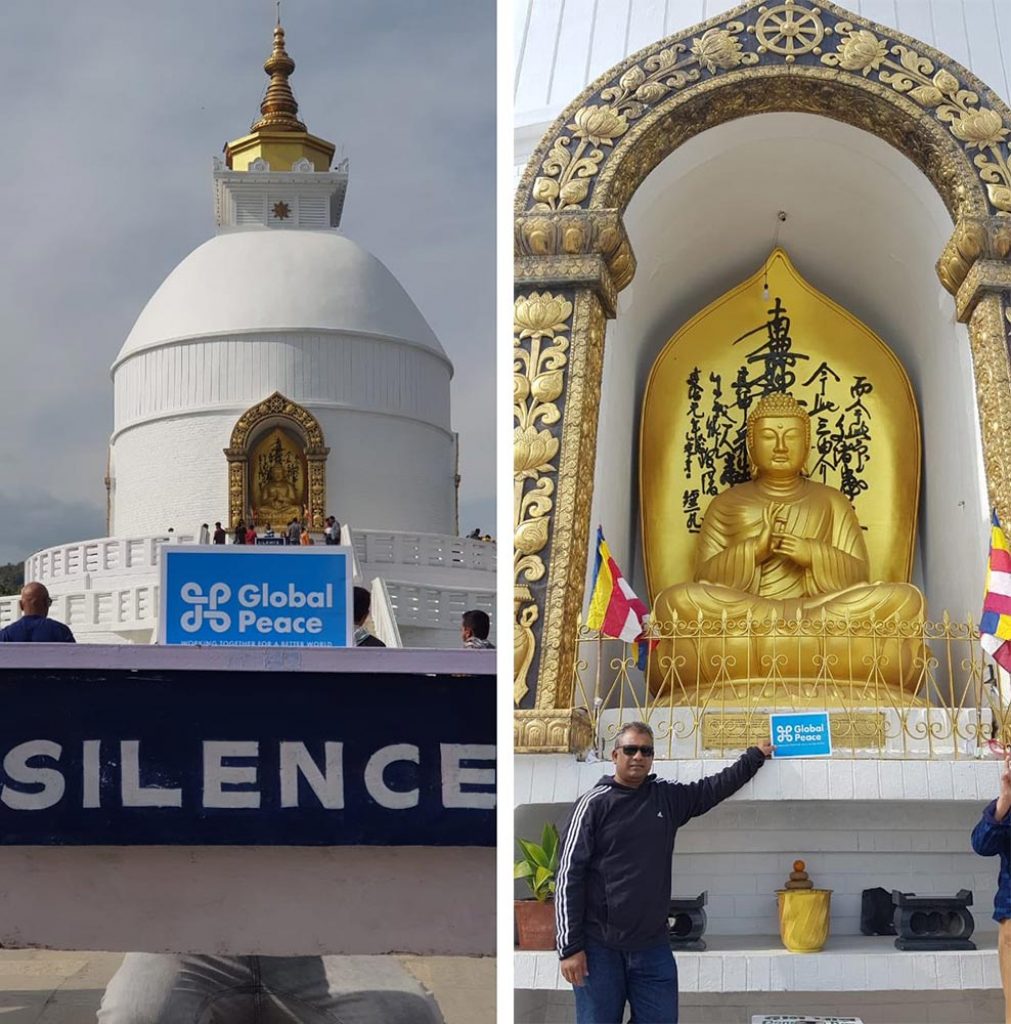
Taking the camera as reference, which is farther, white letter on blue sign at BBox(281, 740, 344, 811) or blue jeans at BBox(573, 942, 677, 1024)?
white letter on blue sign at BBox(281, 740, 344, 811)

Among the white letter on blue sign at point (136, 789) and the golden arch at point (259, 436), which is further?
the golden arch at point (259, 436)

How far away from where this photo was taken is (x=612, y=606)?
4727 millimetres

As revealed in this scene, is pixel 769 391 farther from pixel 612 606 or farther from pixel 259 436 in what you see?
pixel 259 436

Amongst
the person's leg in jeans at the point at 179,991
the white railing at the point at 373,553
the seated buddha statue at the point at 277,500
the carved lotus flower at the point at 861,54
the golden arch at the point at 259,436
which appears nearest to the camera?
the person's leg in jeans at the point at 179,991

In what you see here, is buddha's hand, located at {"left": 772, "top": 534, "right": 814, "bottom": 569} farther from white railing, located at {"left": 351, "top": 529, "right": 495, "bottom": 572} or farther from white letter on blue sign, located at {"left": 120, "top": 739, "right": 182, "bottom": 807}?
white railing, located at {"left": 351, "top": 529, "right": 495, "bottom": 572}

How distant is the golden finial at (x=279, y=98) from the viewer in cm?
2483

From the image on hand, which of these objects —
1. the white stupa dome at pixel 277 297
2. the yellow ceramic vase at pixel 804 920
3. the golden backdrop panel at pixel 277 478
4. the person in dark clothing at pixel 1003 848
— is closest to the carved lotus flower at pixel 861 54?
the person in dark clothing at pixel 1003 848

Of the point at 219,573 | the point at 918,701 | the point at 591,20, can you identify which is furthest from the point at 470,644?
the point at 591,20

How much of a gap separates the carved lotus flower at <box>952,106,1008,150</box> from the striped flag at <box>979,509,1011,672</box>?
1427 millimetres

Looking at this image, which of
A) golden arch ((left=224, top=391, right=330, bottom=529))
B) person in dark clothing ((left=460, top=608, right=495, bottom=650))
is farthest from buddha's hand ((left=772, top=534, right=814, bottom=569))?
golden arch ((left=224, top=391, right=330, bottom=529))

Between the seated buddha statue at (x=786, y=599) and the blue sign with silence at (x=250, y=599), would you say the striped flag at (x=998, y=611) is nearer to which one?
the seated buddha statue at (x=786, y=599)

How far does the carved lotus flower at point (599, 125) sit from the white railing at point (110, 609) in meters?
10.5

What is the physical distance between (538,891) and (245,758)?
3.43 ft

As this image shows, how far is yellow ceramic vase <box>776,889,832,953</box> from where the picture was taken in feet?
14.6
